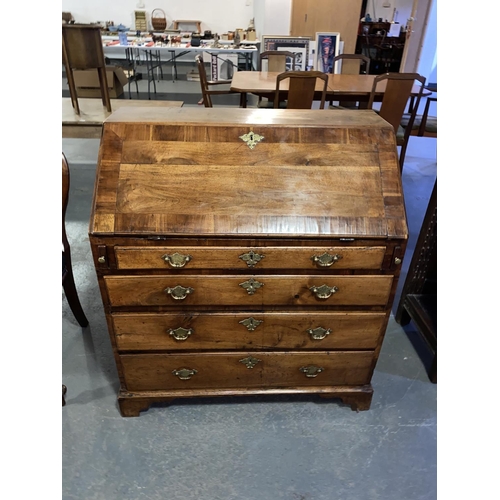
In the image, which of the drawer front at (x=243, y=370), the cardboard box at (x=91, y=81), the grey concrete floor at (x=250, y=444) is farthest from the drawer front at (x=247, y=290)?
the cardboard box at (x=91, y=81)

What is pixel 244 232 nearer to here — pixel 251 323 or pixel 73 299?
pixel 251 323

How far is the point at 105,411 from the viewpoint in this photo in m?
1.88

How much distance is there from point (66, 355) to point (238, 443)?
108cm

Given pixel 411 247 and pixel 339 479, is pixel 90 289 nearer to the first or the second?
pixel 339 479

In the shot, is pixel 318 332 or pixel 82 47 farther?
pixel 82 47

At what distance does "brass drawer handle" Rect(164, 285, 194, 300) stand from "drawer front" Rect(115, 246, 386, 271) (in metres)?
0.09

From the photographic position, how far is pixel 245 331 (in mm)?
1651

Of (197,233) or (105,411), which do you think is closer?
(197,233)

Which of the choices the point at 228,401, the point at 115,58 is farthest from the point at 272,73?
the point at 115,58

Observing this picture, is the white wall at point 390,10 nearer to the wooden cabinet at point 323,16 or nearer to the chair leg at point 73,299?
the wooden cabinet at point 323,16

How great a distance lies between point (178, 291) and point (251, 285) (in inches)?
11.0

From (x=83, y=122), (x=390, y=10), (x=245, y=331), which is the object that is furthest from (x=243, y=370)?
(x=390, y=10)

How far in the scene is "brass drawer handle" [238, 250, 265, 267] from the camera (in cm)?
145

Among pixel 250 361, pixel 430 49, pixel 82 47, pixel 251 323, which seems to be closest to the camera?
pixel 251 323
